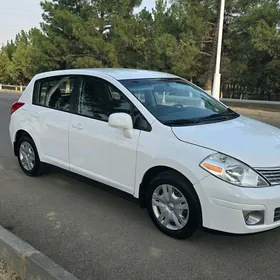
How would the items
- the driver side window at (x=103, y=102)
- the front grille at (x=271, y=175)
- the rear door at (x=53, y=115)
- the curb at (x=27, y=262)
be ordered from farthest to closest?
the rear door at (x=53, y=115)
the driver side window at (x=103, y=102)
the front grille at (x=271, y=175)
the curb at (x=27, y=262)

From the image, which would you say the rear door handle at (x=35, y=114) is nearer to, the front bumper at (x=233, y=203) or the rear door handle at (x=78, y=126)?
the rear door handle at (x=78, y=126)

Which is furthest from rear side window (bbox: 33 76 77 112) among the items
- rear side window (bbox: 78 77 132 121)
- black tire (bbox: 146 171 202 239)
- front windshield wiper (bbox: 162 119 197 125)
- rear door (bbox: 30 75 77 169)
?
black tire (bbox: 146 171 202 239)

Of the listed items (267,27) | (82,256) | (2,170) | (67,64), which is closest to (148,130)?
(82,256)

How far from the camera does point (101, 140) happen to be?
419 centimetres

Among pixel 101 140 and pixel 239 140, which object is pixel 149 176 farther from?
pixel 239 140

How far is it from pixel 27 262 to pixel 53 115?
244cm

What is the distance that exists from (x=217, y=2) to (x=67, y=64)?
15286 mm

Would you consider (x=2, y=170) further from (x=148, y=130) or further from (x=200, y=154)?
(x=200, y=154)

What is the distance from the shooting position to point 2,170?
602cm

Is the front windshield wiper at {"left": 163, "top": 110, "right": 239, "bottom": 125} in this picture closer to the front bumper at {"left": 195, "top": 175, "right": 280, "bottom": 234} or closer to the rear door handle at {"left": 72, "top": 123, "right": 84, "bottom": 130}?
the front bumper at {"left": 195, "top": 175, "right": 280, "bottom": 234}

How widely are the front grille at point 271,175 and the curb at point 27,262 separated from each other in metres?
1.74

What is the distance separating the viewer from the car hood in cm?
329

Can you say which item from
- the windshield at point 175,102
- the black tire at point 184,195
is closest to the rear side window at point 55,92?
the windshield at point 175,102

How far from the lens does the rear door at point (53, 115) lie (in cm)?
479
